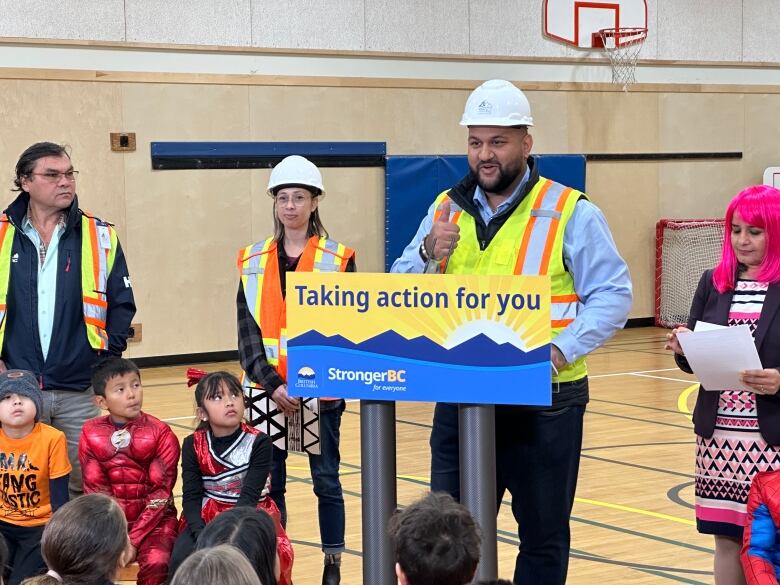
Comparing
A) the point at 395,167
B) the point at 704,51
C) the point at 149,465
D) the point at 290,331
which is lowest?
the point at 149,465

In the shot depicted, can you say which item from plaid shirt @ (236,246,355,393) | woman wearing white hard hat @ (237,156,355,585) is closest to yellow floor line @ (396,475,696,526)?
woman wearing white hard hat @ (237,156,355,585)

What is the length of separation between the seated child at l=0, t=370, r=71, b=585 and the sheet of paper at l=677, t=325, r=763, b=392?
2.26 m

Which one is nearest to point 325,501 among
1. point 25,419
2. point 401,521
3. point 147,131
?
point 25,419

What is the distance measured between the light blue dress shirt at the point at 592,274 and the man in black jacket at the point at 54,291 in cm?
158

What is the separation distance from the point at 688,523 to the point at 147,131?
7.68m

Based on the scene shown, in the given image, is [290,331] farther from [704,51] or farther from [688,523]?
[704,51]

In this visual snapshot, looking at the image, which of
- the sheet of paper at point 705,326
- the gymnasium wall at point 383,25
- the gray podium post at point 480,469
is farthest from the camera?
the gymnasium wall at point 383,25

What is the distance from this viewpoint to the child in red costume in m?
4.68

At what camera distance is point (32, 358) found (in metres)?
4.75

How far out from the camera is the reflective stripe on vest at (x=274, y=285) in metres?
5.00

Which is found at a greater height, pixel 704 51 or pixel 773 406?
pixel 704 51

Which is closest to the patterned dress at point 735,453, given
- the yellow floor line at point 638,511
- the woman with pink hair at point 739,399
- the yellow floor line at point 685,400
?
the woman with pink hair at point 739,399

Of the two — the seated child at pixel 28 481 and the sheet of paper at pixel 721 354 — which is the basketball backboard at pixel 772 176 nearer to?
the sheet of paper at pixel 721 354

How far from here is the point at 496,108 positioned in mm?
3660
